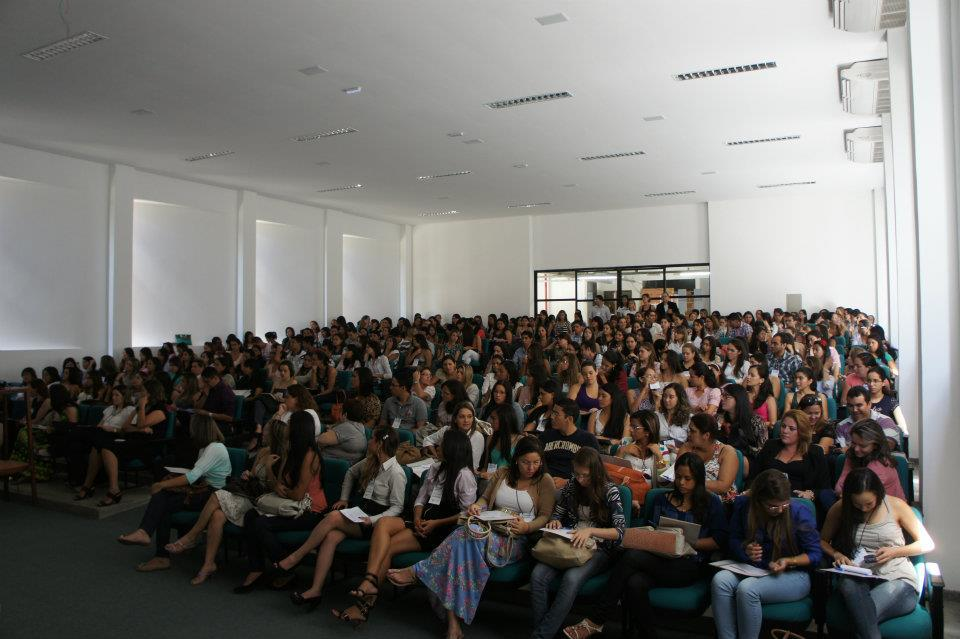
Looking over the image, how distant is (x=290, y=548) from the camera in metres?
4.87

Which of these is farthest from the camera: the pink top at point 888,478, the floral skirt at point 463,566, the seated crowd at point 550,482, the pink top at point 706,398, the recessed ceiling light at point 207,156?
the recessed ceiling light at point 207,156

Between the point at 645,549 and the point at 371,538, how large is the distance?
1.83 meters

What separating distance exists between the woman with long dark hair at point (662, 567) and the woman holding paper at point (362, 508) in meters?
Result: 1.55

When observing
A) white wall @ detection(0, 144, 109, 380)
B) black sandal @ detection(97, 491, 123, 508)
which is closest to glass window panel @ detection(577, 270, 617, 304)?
white wall @ detection(0, 144, 109, 380)

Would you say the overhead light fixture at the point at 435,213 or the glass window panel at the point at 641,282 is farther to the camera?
the overhead light fixture at the point at 435,213

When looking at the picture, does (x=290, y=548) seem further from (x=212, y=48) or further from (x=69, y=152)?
(x=69, y=152)

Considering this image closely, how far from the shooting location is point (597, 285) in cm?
1864

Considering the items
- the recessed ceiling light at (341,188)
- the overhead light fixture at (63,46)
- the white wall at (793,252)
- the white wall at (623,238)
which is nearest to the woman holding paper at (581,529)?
the overhead light fixture at (63,46)

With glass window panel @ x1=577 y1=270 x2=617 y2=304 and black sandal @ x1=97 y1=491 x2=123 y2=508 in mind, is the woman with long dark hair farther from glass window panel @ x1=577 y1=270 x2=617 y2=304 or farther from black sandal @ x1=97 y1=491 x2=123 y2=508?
glass window panel @ x1=577 y1=270 x2=617 y2=304

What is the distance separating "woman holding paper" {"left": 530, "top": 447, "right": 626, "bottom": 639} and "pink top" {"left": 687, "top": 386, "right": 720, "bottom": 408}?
120 inches

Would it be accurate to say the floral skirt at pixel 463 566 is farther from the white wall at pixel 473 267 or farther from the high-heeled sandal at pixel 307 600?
the white wall at pixel 473 267

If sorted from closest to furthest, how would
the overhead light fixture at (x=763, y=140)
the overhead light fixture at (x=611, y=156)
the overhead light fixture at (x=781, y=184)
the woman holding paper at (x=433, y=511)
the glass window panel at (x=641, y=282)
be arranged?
the woman holding paper at (x=433, y=511), the overhead light fixture at (x=763, y=140), the overhead light fixture at (x=611, y=156), the overhead light fixture at (x=781, y=184), the glass window panel at (x=641, y=282)

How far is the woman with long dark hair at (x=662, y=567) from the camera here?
3.72 meters

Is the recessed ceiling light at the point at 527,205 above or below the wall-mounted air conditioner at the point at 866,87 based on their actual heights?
above
